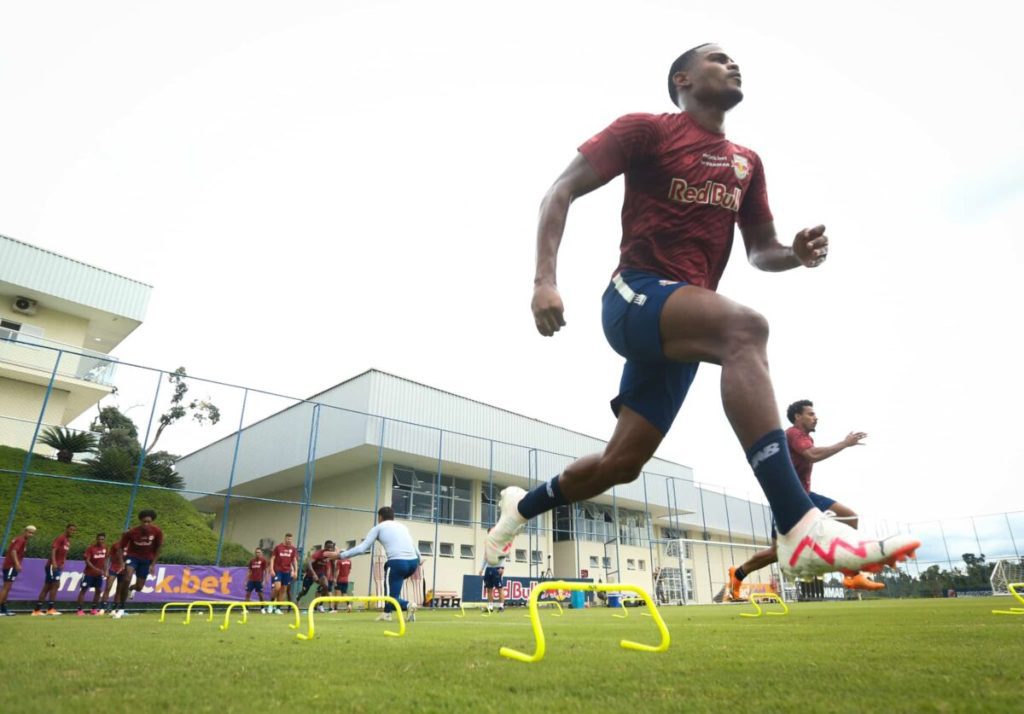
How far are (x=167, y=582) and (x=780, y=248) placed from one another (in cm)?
1489

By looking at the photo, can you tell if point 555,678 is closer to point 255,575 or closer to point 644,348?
point 644,348

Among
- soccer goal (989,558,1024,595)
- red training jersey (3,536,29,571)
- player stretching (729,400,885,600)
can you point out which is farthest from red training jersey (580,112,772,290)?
soccer goal (989,558,1024,595)

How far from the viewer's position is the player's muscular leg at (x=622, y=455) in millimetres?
2703

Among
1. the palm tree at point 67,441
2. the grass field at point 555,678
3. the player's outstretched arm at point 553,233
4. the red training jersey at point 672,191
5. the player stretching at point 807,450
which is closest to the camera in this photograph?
the grass field at point 555,678

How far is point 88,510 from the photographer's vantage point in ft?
65.2

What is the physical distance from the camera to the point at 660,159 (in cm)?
266

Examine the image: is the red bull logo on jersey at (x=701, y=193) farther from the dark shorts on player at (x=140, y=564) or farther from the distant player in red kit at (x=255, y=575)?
the distant player in red kit at (x=255, y=575)

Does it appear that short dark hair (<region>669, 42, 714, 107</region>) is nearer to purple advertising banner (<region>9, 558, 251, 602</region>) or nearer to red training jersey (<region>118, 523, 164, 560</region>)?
red training jersey (<region>118, 523, 164, 560</region>)

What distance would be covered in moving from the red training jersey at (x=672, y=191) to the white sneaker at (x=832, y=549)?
111cm

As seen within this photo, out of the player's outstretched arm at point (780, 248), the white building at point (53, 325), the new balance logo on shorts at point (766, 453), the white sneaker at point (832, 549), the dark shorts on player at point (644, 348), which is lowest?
the white sneaker at point (832, 549)

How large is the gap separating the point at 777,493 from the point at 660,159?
152 cm

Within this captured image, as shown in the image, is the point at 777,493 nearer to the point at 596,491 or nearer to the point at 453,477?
the point at 596,491

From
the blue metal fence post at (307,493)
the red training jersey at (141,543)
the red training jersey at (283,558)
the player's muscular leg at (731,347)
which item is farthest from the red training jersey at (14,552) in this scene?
the player's muscular leg at (731,347)

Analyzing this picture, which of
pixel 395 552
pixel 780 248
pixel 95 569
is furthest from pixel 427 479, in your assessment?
pixel 780 248
